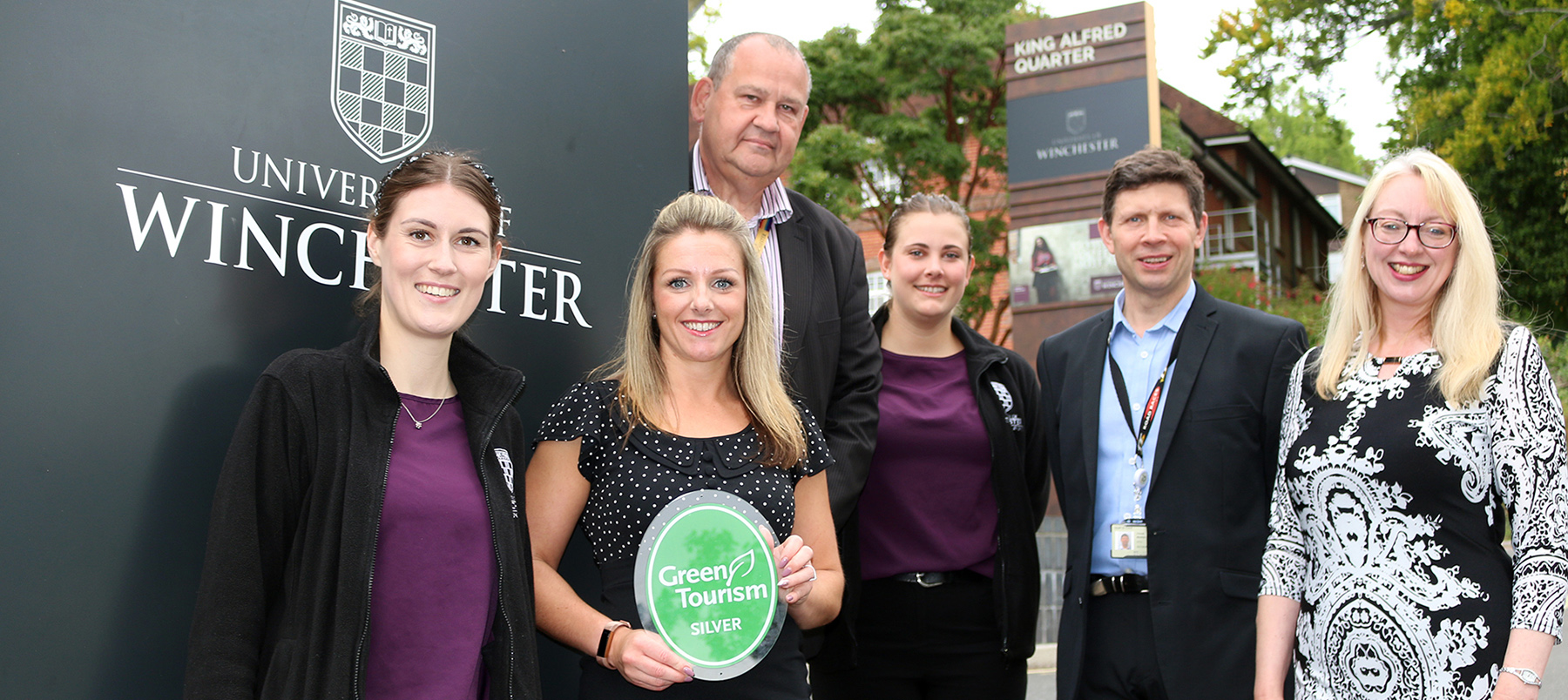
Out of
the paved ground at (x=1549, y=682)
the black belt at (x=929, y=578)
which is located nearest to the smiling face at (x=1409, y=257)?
the black belt at (x=929, y=578)

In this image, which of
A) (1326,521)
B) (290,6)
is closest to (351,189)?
(290,6)

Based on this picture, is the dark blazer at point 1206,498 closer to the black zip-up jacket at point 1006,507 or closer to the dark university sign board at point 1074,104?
the black zip-up jacket at point 1006,507

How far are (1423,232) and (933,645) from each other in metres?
1.90

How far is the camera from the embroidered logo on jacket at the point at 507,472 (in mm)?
2473

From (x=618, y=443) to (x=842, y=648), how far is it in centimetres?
146

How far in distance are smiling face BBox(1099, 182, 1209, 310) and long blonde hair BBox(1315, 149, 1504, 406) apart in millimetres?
501

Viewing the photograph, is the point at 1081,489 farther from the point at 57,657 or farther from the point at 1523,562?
the point at 57,657

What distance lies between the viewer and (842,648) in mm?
3775

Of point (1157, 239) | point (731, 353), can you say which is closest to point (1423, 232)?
point (1157, 239)

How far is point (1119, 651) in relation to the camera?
128 inches

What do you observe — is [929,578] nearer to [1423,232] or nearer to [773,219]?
[773,219]

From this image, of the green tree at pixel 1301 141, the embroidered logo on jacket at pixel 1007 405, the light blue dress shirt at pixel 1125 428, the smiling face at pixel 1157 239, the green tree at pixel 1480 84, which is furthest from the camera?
the green tree at pixel 1301 141

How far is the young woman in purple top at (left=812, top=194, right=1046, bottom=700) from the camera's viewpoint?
3.75 meters

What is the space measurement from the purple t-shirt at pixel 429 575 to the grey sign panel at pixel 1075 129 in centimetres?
1238
